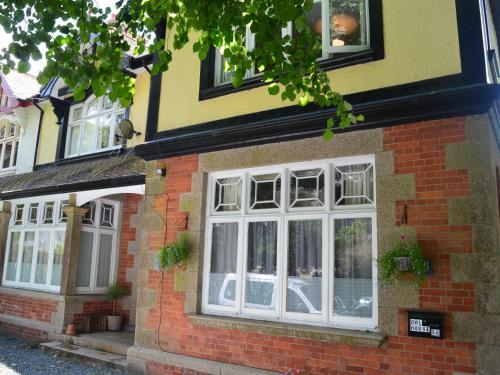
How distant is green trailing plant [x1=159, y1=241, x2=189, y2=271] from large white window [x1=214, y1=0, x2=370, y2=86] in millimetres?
2465

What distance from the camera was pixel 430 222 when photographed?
15.3 feet

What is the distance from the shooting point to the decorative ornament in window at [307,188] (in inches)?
220

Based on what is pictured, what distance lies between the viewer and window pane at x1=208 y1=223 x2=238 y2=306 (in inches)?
240

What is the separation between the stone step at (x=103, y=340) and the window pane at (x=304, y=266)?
12.2 feet

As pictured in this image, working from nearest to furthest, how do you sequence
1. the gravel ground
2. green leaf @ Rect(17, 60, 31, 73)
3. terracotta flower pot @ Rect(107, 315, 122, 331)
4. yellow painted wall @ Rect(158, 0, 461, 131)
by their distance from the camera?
1. green leaf @ Rect(17, 60, 31, 73)
2. yellow painted wall @ Rect(158, 0, 461, 131)
3. the gravel ground
4. terracotta flower pot @ Rect(107, 315, 122, 331)

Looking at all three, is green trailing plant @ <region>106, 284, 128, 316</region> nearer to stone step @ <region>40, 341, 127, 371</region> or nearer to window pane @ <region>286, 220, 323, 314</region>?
stone step @ <region>40, 341, 127, 371</region>

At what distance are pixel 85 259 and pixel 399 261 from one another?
732cm

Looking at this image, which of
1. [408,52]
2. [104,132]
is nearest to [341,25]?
[408,52]

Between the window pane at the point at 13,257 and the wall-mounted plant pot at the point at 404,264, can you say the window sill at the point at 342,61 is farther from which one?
the window pane at the point at 13,257

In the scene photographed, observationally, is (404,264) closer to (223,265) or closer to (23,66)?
(223,265)

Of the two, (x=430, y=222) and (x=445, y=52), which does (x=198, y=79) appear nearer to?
(x=445, y=52)

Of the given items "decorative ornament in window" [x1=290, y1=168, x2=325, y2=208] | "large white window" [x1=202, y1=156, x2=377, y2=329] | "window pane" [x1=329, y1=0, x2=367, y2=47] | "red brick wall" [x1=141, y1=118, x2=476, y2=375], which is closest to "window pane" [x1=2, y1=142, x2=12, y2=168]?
"large white window" [x1=202, y1=156, x2=377, y2=329]

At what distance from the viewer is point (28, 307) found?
9.99 m

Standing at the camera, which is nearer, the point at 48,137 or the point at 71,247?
the point at 71,247
